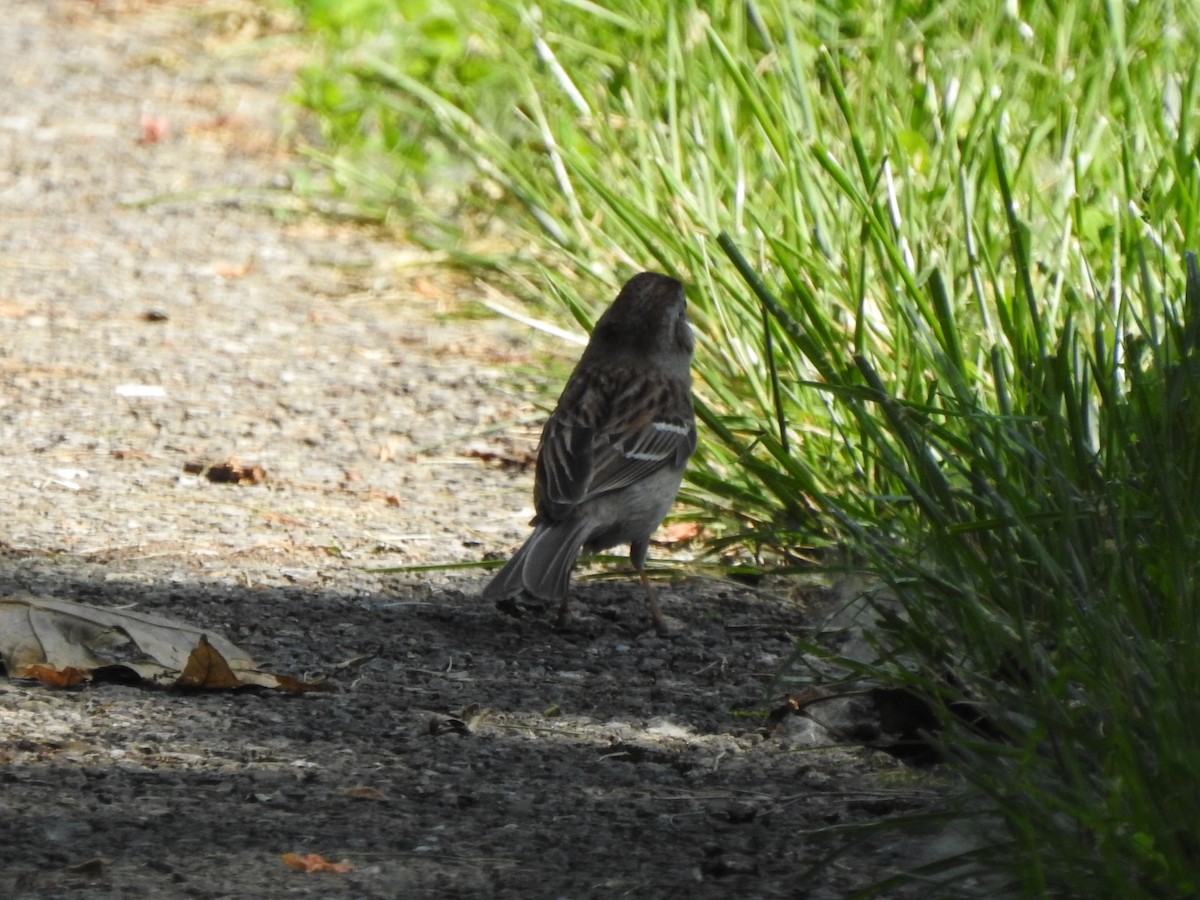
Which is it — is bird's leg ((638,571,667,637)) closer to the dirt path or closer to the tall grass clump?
the dirt path

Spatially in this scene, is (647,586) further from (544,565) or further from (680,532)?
(680,532)

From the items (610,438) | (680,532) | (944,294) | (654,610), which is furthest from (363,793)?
(680,532)

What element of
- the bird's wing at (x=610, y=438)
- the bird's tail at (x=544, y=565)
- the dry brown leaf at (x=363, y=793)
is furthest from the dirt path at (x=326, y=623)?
the bird's wing at (x=610, y=438)

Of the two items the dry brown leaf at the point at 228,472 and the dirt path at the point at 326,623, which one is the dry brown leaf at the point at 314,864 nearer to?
the dirt path at the point at 326,623

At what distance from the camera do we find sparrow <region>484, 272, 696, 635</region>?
448cm

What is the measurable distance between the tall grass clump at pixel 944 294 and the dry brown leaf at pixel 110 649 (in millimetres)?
1239

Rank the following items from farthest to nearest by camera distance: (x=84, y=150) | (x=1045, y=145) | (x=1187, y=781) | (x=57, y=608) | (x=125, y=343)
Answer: (x=84, y=150) → (x=125, y=343) → (x=1045, y=145) → (x=57, y=608) → (x=1187, y=781)

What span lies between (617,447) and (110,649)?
1.42 metres

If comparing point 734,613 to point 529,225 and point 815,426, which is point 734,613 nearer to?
point 815,426

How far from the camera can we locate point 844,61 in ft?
21.1

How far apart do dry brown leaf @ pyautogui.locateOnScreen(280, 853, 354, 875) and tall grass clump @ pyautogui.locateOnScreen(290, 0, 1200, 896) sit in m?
0.87

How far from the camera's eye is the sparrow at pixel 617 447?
448 cm

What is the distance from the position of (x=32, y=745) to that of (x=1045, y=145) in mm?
4115

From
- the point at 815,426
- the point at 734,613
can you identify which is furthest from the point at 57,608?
the point at 815,426
